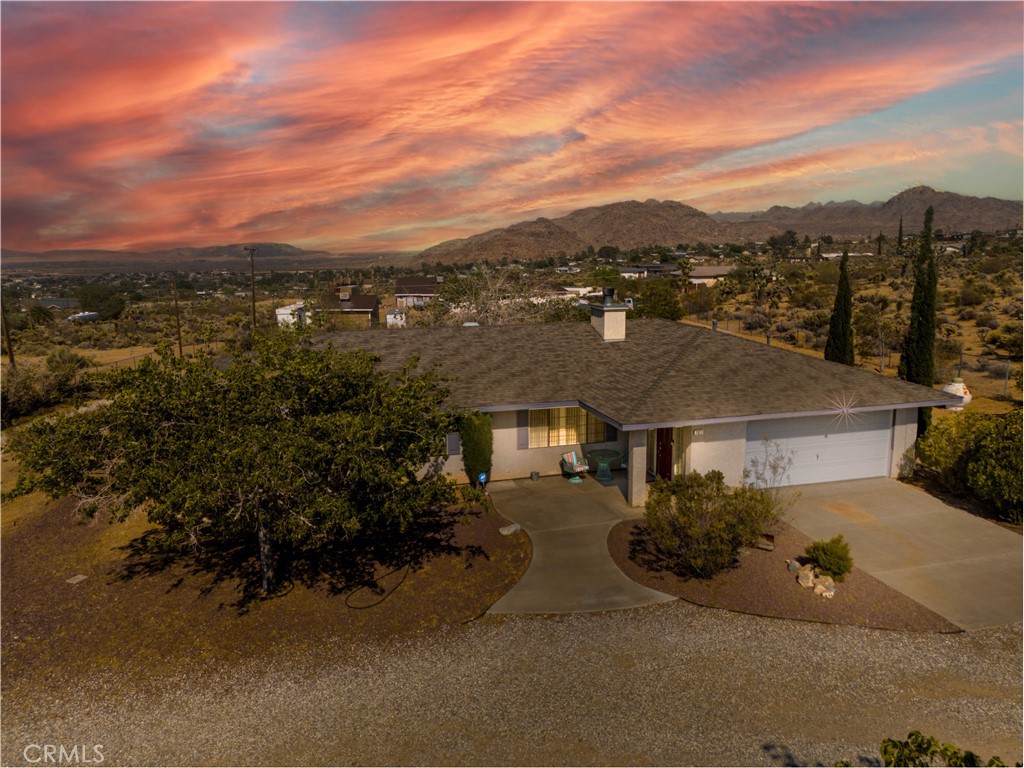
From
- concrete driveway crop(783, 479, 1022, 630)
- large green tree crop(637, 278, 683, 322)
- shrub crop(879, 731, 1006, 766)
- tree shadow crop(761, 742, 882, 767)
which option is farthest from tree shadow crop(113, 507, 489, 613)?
large green tree crop(637, 278, 683, 322)

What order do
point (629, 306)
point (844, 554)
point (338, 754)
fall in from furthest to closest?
point (629, 306) < point (844, 554) < point (338, 754)

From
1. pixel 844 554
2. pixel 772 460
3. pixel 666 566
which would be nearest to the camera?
pixel 844 554

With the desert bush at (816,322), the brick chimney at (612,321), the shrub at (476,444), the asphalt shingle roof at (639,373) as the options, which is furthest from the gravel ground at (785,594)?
the desert bush at (816,322)

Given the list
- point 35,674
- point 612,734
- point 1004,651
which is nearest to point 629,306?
point 1004,651

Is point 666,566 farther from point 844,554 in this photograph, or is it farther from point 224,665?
point 224,665

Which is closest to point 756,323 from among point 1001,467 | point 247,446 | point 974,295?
point 974,295

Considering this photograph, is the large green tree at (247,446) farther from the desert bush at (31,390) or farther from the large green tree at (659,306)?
the large green tree at (659,306)

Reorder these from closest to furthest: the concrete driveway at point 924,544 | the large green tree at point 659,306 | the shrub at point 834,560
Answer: the concrete driveway at point 924,544 < the shrub at point 834,560 < the large green tree at point 659,306
